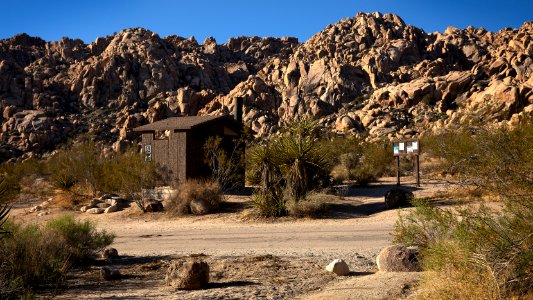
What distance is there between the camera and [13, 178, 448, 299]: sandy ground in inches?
294

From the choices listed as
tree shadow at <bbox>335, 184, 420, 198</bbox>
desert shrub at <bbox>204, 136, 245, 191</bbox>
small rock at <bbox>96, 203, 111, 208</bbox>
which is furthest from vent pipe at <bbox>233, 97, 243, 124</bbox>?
small rock at <bbox>96, 203, 111, 208</bbox>

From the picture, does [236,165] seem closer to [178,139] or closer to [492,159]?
[178,139]

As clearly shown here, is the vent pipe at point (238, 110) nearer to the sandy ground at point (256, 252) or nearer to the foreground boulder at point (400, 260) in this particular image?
the sandy ground at point (256, 252)

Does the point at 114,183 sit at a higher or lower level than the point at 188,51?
lower

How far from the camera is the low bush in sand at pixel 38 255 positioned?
7.82 metres

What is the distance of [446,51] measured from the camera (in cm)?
9256

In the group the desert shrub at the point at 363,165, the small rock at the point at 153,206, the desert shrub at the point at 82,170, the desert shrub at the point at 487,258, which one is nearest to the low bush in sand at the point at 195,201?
the small rock at the point at 153,206

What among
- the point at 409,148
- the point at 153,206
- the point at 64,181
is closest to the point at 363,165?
the point at 409,148

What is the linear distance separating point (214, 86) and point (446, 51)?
47.9m

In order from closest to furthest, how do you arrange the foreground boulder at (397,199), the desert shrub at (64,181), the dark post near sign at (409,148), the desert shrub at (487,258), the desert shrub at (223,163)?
the desert shrub at (487,258) < the foreground boulder at (397,199) < the dark post near sign at (409,148) < the desert shrub at (223,163) < the desert shrub at (64,181)

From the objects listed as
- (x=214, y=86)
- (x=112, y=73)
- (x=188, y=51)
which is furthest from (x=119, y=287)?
(x=188, y=51)

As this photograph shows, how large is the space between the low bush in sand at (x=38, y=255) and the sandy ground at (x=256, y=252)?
463mm

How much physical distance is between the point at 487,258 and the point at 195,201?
15.2 meters

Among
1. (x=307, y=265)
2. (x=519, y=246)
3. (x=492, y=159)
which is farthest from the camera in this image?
(x=307, y=265)
